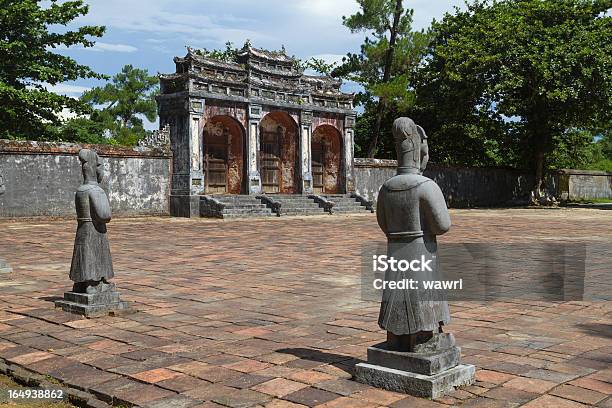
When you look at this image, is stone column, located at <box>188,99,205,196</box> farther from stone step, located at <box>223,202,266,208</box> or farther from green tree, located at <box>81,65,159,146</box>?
green tree, located at <box>81,65,159,146</box>

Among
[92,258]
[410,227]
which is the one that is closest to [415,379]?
[410,227]

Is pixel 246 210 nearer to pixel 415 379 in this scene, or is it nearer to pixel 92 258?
pixel 92 258

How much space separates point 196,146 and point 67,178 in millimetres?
4276

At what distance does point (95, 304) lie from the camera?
5648 millimetres

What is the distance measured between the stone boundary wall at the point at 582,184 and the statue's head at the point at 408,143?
33.0 metres

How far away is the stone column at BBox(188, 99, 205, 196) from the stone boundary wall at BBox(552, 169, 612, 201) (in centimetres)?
2238

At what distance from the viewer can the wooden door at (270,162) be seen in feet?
77.3

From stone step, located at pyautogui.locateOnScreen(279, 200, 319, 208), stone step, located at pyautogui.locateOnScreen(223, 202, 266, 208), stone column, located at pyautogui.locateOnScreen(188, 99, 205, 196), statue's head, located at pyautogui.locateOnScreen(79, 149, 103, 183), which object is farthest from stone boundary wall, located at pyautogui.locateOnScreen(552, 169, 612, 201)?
statue's head, located at pyautogui.locateOnScreen(79, 149, 103, 183)

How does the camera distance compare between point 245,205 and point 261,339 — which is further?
point 245,205

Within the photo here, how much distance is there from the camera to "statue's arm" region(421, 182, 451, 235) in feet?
11.9

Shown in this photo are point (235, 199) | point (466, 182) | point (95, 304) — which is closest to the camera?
point (95, 304)

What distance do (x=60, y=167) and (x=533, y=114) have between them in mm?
20112

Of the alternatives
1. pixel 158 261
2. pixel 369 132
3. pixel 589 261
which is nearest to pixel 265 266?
pixel 158 261
